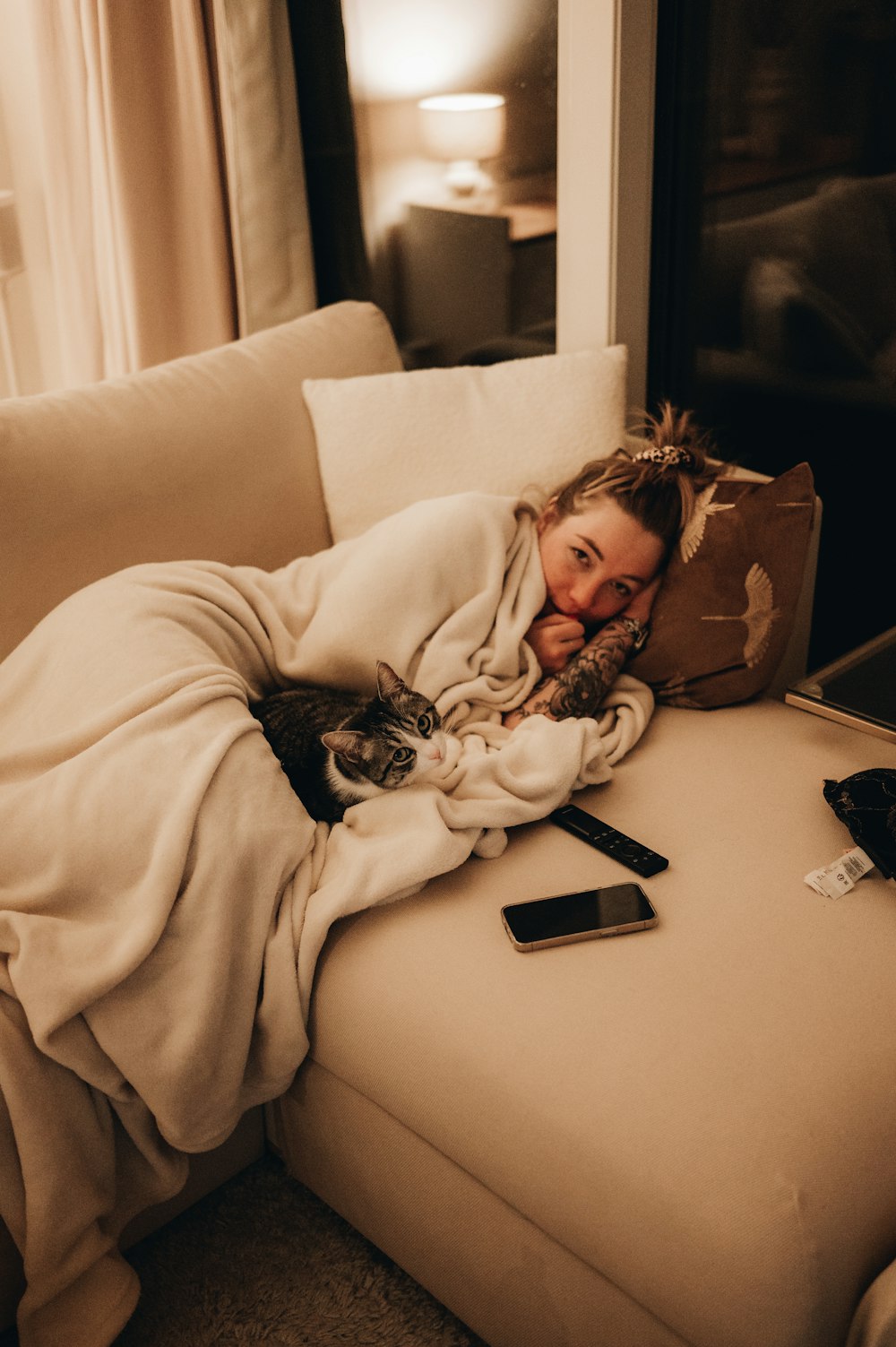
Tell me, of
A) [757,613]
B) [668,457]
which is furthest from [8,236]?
[757,613]

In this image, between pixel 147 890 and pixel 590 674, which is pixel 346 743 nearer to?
pixel 147 890

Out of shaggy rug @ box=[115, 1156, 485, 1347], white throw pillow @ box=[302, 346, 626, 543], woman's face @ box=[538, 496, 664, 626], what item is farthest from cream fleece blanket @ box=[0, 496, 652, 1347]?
white throw pillow @ box=[302, 346, 626, 543]

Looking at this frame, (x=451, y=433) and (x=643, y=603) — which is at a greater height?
(x=451, y=433)

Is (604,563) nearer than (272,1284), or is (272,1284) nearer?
(272,1284)

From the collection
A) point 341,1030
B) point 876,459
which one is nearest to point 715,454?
point 876,459

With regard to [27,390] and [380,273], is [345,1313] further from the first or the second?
[27,390]

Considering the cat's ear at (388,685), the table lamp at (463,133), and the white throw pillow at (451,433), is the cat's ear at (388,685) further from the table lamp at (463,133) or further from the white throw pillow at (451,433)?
the table lamp at (463,133)

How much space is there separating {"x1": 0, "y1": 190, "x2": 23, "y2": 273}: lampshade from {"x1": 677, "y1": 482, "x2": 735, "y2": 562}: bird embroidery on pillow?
1.64 metres

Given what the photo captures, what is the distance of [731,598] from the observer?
163 centimetres

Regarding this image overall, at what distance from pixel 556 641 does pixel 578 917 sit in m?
0.55

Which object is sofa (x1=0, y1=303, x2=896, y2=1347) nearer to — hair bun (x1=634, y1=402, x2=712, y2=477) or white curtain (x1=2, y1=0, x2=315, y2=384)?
hair bun (x1=634, y1=402, x2=712, y2=477)

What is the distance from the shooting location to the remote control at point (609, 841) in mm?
1304

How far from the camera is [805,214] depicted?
77.5 inches

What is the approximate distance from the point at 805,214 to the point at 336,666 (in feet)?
4.20
